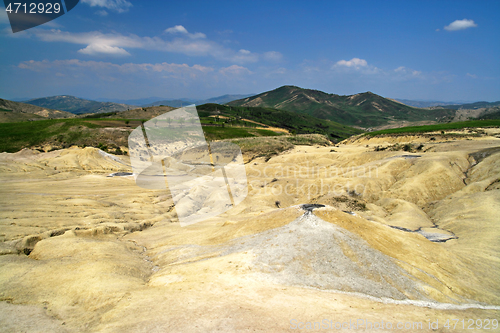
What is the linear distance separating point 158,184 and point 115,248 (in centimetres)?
1845

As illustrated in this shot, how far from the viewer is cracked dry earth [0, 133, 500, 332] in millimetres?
7977

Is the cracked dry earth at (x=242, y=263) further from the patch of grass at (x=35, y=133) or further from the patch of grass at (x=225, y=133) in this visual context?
the patch of grass at (x=225, y=133)

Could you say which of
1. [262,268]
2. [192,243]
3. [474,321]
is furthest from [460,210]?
[192,243]

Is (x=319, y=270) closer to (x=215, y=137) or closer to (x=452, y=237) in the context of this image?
(x=452, y=237)

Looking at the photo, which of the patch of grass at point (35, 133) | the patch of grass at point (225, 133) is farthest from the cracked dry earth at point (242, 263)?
the patch of grass at point (225, 133)

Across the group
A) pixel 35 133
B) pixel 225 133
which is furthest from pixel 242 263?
pixel 225 133

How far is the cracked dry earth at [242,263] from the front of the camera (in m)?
7.98

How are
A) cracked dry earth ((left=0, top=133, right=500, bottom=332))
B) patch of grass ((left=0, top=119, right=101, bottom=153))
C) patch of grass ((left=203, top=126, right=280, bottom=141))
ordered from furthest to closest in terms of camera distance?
patch of grass ((left=203, top=126, right=280, bottom=141)) < patch of grass ((left=0, top=119, right=101, bottom=153)) < cracked dry earth ((left=0, top=133, right=500, bottom=332))

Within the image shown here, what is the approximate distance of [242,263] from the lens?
1134 centimetres

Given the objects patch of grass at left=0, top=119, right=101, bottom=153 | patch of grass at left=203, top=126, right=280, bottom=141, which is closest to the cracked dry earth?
patch of grass at left=0, top=119, right=101, bottom=153

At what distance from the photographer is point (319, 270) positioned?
10.7 metres

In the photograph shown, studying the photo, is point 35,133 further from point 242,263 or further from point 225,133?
point 242,263

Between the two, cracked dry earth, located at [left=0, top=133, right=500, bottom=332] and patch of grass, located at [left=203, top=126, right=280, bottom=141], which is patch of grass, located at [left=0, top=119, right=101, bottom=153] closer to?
patch of grass, located at [left=203, top=126, right=280, bottom=141]

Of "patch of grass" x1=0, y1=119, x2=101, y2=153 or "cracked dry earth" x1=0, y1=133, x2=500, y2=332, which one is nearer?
"cracked dry earth" x1=0, y1=133, x2=500, y2=332
